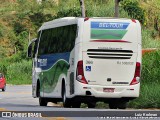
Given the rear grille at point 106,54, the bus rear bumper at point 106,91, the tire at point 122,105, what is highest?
the rear grille at point 106,54

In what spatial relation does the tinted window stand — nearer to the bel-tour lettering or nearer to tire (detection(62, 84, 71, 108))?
the bel-tour lettering

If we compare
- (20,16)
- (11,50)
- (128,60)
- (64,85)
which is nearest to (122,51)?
(128,60)

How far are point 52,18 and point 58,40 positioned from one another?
75942 millimetres

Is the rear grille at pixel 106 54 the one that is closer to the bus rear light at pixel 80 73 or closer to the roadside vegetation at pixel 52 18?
the bus rear light at pixel 80 73

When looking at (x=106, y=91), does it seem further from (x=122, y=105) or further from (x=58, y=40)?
(x=58, y=40)

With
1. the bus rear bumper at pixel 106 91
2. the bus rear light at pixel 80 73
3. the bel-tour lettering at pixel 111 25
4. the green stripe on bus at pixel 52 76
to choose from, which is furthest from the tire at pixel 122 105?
the bel-tour lettering at pixel 111 25

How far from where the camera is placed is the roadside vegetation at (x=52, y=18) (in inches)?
1329

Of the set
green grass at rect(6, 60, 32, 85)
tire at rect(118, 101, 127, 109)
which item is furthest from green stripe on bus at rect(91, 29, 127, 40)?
green grass at rect(6, 60, 32, 85)

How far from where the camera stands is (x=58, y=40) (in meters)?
31.6

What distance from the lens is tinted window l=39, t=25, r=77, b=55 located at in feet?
98.1

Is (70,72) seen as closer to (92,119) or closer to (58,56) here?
(58,56)

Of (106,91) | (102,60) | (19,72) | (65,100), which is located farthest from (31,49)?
(19,72)

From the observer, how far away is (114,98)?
2939 cm

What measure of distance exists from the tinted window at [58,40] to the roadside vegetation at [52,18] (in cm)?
348
